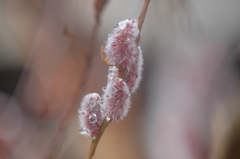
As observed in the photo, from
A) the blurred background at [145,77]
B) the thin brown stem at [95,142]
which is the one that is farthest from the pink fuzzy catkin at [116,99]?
the blurred background at [145,77]

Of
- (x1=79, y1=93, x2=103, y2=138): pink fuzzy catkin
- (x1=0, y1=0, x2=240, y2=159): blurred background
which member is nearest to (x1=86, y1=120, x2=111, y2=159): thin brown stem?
(x1=79, y1=93, x2=103, y2=138): pink fuzzy catkin

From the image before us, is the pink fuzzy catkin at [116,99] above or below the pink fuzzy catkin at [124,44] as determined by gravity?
below

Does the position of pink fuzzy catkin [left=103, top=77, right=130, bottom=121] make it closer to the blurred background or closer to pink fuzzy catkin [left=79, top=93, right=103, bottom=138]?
Result: pink fuzzy catkin [left=79, top=93, right=103, bottom=138]

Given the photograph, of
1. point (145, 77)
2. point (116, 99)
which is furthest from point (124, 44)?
point (145, 77)

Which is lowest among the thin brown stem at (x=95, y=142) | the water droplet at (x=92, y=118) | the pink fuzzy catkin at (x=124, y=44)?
the thin brown stem at (x=95, y=142)

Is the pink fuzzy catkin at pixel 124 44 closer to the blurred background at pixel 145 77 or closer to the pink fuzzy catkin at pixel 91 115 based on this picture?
the pink fuzzy catkin at pixel 91 115

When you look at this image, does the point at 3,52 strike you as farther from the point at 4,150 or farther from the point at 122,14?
the point at 4,150

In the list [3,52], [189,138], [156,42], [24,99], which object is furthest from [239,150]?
[3,52]

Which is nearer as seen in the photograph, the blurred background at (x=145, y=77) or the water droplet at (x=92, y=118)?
the water droplet at (x=92, y=118)
